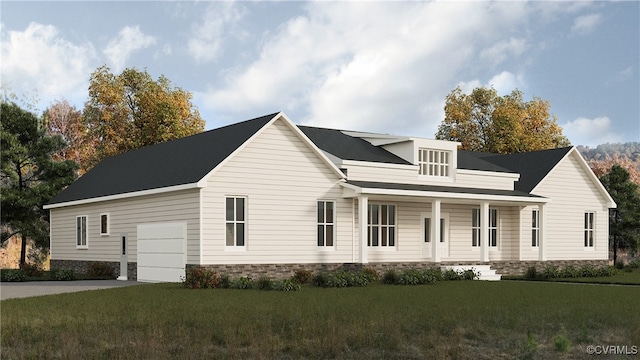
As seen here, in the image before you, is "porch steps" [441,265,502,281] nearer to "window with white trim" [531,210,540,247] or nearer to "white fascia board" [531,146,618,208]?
"window with white trim" [531,210,540,247]

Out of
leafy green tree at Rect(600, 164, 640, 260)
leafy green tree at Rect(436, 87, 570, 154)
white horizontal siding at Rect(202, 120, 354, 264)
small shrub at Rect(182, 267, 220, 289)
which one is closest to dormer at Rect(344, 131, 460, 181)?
white horizontal siding at Rect(202, 120, 354, 264)

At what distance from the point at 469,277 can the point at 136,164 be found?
16.2 meters

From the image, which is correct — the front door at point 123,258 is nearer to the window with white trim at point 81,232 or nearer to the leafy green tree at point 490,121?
the window with white trim at point 81,232

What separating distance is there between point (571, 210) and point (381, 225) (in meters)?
12.0

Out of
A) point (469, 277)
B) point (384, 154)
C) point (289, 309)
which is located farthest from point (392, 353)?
point (384, 154)

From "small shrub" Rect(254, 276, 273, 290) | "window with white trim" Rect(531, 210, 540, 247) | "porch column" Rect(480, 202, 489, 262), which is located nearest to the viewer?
"small shrub" Rect(254, 276, 273, 290)

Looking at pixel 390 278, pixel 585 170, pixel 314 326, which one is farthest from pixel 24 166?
pixel 314 326

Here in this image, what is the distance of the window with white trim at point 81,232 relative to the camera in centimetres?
3544

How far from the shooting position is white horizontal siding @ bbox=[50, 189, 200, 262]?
27.1m

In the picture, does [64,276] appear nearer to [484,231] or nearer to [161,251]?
[161,251]

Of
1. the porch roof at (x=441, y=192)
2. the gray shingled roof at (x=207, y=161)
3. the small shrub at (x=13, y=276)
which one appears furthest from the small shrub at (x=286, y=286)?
the small shrub at (x=13, y=276)

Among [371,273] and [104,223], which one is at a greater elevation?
[104,223]

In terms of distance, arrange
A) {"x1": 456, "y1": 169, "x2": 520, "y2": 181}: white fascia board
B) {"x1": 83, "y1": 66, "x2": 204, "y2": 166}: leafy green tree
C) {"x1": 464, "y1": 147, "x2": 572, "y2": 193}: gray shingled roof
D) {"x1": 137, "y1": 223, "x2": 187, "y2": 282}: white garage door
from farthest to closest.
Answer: {"x1": 83, "y1": 66, "x2": 204, "y2": 166}: leafy green tree → {"x1": 464, "y1": 147, "x2": 572, "y2": 193}: gray shingled roof → {"x1": 456, "y1": 169, "x2": 520, "y2": 181}: white fascia board → {"x1": 137, "y1": 223, "x2": 187, "y2": 282}: white garage door

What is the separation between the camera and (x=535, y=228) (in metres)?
37.8
